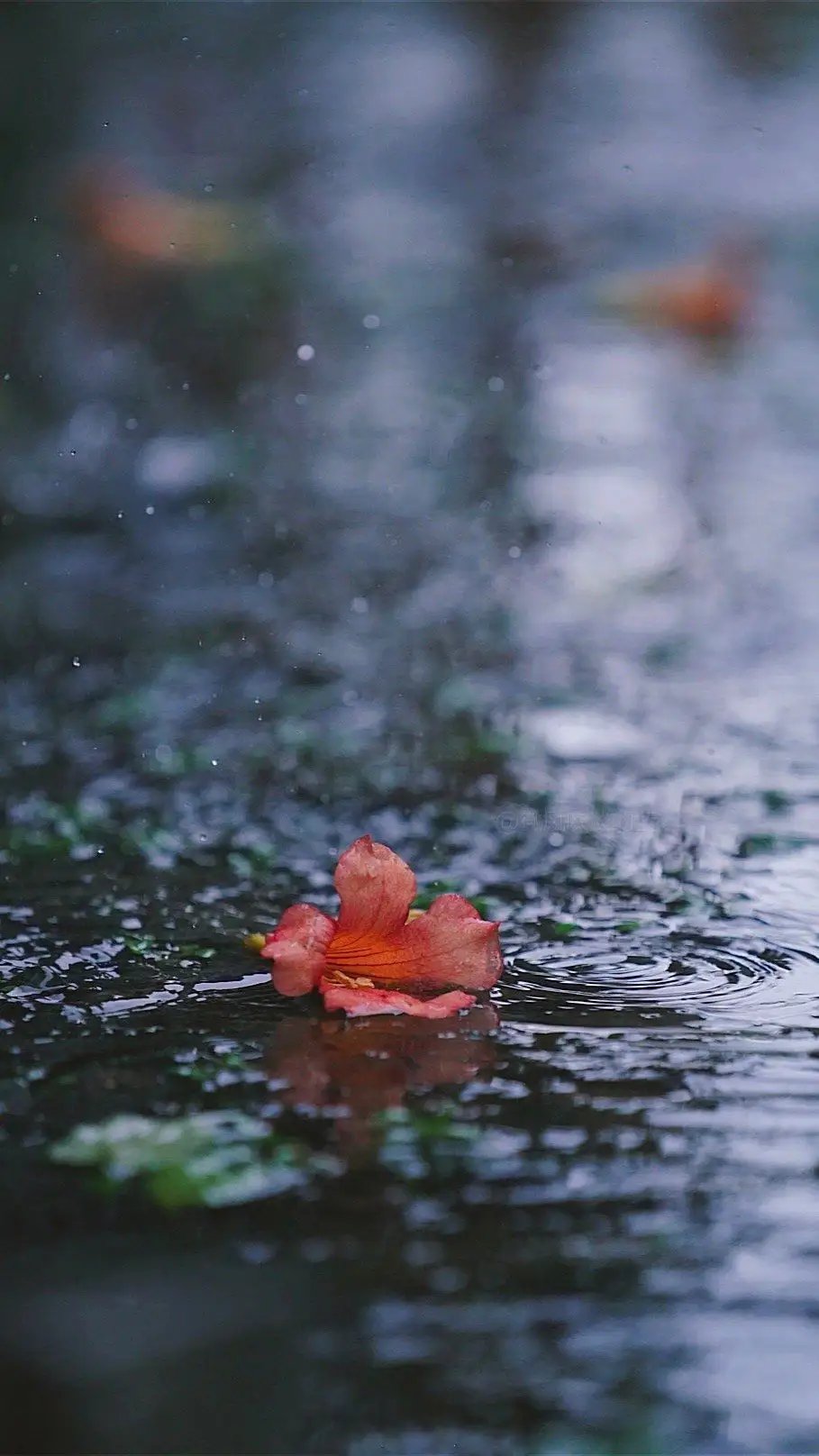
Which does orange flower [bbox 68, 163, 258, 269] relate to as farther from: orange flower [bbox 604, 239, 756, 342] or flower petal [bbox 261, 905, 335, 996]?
flower petal [bbox 261, 905, 335, 996]

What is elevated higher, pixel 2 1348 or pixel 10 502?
pixel 2 1348

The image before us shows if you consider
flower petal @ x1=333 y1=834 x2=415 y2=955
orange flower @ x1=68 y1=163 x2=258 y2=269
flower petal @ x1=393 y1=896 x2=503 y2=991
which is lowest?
orange flower @ x1=68 y1=163 x2=258 y2=269

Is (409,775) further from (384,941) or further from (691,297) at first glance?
(691,297)

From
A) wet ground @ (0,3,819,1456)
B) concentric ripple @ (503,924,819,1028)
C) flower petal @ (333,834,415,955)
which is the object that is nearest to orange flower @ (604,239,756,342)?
wet ground @ (0,3,819,1456)

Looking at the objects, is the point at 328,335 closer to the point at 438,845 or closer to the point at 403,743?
the point at 403,743

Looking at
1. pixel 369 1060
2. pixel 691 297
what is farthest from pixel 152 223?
pixel 369 1060

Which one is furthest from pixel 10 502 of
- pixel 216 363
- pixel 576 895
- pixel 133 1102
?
pixel 133 1102
